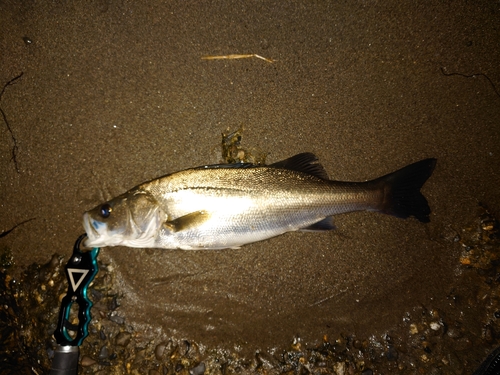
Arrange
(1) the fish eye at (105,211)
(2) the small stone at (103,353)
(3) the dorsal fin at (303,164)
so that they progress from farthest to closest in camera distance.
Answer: (2) the small stone at (103,353)
(3) the dorsal fin at (303,164)
(1) the fish eye at (105,211)

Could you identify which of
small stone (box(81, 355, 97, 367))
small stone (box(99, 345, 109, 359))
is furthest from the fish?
small stone (box(81, 355, 97, 367))

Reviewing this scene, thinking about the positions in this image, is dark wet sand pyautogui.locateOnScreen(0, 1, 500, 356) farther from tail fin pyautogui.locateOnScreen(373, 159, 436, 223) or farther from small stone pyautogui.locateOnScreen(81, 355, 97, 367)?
small stone pyautogui.locateOnScreen(81, 355, 97, 367)

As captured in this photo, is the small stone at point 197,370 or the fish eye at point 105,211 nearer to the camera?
the fish eye at point 105,211

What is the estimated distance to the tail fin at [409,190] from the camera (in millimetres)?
2756

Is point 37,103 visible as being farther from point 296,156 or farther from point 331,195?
point 331,195

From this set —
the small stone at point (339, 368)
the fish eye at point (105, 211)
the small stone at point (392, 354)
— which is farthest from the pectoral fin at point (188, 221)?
the small stone at point (392, 354)

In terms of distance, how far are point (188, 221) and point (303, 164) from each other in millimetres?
1175

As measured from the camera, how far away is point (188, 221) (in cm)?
248

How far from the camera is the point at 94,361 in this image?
2814 millimetres

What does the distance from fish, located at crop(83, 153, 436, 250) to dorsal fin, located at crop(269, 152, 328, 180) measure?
6 centimetres

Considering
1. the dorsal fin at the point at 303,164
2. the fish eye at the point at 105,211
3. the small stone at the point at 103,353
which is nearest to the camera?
the fish eye at the point at 105,211

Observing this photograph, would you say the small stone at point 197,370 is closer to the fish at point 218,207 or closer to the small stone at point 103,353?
the small stone at point 103,353

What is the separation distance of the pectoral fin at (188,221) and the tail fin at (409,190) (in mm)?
1670

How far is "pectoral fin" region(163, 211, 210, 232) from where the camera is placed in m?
2.48
